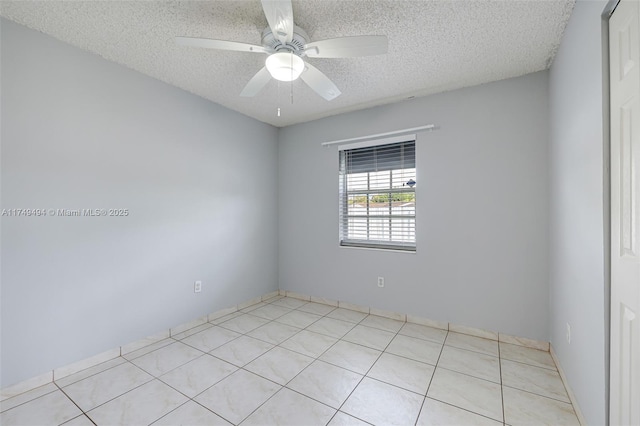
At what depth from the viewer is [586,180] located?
1455 mm

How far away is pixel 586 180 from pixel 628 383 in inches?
37.3

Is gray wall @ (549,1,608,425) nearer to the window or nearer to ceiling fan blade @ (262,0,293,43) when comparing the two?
the window

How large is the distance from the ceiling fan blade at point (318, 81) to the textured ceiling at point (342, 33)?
0.26 metres

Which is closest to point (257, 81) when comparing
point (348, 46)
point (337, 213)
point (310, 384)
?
point (348, 46)

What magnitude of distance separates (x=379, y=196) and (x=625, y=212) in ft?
7.39

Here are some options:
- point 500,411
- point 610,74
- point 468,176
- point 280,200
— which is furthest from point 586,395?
point 280,200

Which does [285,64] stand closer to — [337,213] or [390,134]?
[390,134]

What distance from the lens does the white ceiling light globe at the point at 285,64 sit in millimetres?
1672

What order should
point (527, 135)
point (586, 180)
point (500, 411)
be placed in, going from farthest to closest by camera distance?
1. point (527, 135)
2. point (500, 411)
3. point (586, 180)

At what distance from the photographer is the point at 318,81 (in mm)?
1978

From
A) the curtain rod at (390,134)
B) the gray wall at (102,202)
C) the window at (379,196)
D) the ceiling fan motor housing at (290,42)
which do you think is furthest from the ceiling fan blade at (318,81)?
the gray wall at (102,202)

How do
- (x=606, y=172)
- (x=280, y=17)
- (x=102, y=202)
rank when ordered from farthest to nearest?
(x=102, y=202), (x=280, y=17), (x=606, y=172)

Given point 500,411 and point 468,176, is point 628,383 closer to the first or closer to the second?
point 500,411

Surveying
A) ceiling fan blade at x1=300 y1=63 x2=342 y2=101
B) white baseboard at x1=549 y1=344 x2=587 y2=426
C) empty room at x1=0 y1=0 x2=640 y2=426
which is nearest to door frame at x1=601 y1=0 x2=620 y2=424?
empty room at x1=0 y1=0 x2=640 y2=426
